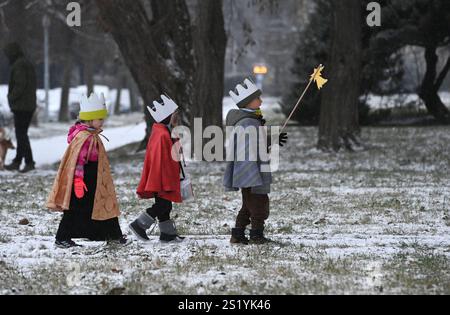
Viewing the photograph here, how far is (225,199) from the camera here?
1311cm

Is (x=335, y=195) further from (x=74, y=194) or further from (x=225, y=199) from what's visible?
(x=74, y=194)

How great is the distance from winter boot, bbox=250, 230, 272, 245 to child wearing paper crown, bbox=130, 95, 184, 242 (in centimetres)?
71

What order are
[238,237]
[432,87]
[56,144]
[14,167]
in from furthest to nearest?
[432,87]
[56,144]
[14,167]
[238,237]

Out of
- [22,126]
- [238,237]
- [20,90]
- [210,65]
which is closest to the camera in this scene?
[238,237]

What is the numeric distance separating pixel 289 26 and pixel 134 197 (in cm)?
5527

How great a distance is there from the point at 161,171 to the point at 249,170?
84cm

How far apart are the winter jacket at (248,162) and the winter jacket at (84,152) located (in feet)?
4.19

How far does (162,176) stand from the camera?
8938 mm

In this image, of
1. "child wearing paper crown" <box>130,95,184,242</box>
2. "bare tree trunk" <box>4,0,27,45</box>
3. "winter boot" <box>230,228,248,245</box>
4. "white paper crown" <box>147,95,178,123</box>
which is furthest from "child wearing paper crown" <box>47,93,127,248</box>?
"bare tree trunk" <box>4,0,27,45</box>

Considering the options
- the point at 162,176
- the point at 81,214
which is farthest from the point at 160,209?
the point at 81,214

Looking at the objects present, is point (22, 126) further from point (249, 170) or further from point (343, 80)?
point (249, 170)

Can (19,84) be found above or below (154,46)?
below

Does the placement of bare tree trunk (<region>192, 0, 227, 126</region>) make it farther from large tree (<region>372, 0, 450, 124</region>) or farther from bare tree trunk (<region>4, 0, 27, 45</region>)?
large tree (<region>372, 0, 450, 124</region>)
